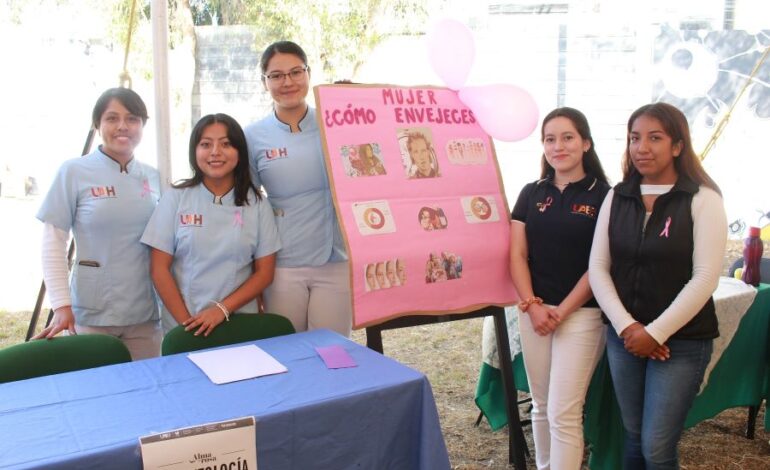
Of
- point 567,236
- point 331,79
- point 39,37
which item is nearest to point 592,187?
point 567,236

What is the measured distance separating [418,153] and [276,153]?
499 mm

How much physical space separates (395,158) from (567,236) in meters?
0.65

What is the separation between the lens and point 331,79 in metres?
6.16

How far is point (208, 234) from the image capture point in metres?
2.09

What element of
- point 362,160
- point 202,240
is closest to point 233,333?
point 202,240

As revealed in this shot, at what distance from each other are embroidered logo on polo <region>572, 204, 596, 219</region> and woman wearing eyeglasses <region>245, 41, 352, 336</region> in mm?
809

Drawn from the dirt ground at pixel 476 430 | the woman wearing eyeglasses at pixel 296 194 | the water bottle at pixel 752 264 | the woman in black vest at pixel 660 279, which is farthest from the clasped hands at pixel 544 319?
the water bottle at pixel 752 264

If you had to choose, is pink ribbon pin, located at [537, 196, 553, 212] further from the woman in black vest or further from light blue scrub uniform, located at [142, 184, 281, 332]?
light blue scrub uniform, located at [142, 184, 281, 332]

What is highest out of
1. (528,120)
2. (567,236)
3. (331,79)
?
(331,79)

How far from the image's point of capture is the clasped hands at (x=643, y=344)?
1811 millimetres

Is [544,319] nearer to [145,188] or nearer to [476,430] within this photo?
[476,430]

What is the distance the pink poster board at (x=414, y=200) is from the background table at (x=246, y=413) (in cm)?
46

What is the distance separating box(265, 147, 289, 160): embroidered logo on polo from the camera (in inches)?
88.8

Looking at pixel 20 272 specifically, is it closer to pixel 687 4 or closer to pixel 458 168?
pixel 458 168
